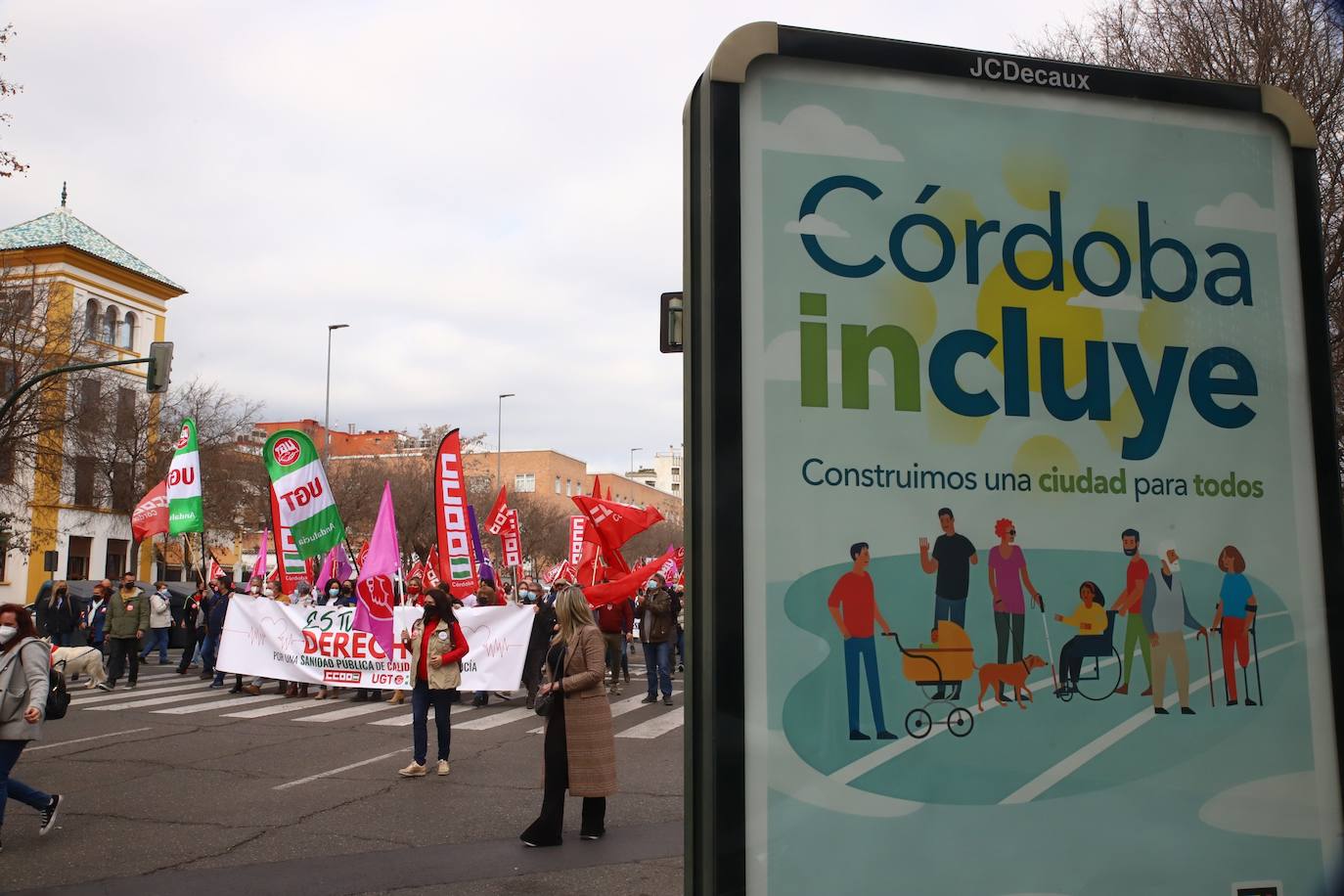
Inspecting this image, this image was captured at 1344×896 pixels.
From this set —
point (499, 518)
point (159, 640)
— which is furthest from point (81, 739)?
point (499, 518)

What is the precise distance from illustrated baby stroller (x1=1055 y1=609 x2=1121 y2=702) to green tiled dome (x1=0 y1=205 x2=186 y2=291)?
5715 centimetres

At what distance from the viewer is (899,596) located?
7.27 feet

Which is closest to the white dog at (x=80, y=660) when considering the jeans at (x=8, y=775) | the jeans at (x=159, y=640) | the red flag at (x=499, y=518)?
the jeans at (x=8, y=775)

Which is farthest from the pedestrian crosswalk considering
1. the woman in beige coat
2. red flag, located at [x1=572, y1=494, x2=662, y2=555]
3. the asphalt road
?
the woman in beige coat

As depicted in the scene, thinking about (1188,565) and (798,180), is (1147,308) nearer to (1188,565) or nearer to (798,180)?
(1188,565)

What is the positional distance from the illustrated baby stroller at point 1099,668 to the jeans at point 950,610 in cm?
27

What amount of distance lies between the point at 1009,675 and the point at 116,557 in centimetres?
5910

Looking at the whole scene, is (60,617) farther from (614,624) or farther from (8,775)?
(8,775)

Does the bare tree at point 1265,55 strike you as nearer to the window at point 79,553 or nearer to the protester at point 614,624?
the protester at point 614,624

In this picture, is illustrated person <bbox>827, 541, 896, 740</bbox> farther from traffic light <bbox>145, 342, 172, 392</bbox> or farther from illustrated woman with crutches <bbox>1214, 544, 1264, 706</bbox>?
traffic light <bbox>145, 342, 172, 392</bbox>

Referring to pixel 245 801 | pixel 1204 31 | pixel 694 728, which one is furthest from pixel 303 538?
pixel 694 728

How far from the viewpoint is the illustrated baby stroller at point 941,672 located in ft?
7.25

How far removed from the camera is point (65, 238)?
5222cm

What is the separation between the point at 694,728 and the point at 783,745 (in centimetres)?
17
